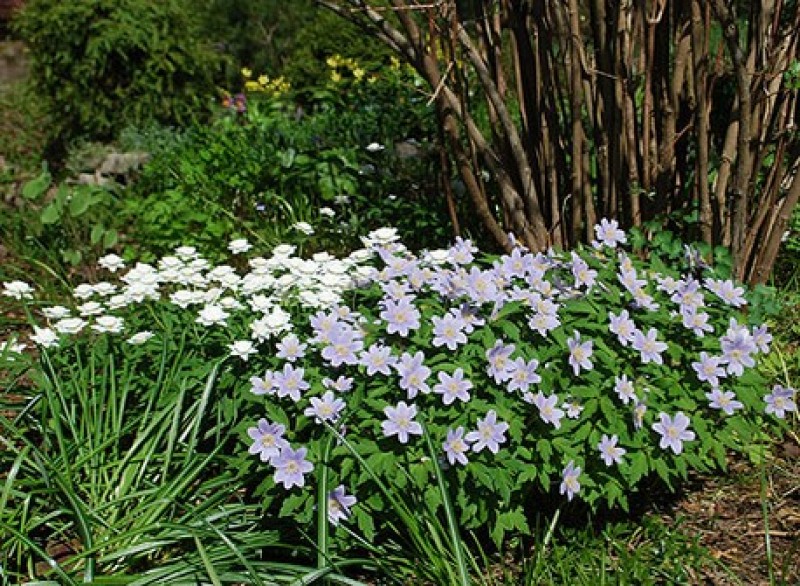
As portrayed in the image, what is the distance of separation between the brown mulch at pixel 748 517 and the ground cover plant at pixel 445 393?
90mm

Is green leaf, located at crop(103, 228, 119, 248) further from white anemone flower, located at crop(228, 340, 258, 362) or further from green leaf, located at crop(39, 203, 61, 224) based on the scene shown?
white anemone flower, located at crop(228, 340, 258, 362)

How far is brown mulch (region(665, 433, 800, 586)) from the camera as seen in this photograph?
2.51m

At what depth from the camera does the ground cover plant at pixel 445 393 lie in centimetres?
232

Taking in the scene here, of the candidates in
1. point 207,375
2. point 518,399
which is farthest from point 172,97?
point 518,399

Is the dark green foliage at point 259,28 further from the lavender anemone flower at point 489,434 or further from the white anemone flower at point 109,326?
the lavender anemone flower at point 489,434

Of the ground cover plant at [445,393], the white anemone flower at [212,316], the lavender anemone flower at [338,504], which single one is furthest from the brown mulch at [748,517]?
the white anemone flower at [212,316]

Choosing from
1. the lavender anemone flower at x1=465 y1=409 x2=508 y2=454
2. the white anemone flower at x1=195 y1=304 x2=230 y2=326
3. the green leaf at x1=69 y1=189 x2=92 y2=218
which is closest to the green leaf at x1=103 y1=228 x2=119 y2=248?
the green leaf at x1=69 y1=189 x2=92 y2=218

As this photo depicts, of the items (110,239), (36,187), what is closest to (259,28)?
(36,187)

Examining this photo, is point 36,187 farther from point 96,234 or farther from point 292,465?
point 292,465

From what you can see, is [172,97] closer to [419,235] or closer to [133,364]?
[419,235]

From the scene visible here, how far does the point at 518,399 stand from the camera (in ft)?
8.05

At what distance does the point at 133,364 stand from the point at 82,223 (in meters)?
2.30

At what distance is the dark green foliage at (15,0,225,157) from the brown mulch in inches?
163

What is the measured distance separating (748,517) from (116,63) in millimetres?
4771
